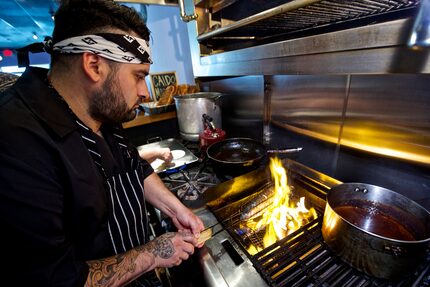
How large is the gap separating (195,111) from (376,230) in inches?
58.7

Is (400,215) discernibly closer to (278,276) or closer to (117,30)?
(278,276)

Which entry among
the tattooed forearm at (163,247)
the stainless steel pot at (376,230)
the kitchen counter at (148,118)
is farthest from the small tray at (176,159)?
the stainless steel pot at (376,230)

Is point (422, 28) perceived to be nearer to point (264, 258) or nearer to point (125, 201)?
point (264, 258)

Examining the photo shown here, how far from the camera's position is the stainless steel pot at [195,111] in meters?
1.84

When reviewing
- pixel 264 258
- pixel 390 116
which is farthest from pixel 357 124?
pixel 264 258

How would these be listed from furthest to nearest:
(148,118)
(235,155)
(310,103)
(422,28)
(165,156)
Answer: (148,118)
(165,156)
(235,155)
(310,103)
(422,28)

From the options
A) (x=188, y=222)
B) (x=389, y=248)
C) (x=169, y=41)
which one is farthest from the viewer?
(x=169, y=41)

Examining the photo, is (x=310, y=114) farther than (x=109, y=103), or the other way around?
(x=310, y=114)

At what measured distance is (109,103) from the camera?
0.95 metres

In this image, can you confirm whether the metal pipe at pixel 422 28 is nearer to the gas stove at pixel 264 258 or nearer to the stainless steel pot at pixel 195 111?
the gas stove at pixel 264 258

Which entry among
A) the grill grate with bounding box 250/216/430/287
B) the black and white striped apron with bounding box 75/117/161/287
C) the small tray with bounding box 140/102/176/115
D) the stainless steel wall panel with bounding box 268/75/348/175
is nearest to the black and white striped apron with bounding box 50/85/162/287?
the black and white striped apron with bounding box 75/117/161/287

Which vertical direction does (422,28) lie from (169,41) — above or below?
below

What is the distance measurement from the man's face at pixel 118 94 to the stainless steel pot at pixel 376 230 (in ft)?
3.31

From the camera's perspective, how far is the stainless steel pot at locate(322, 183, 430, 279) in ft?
2.04
